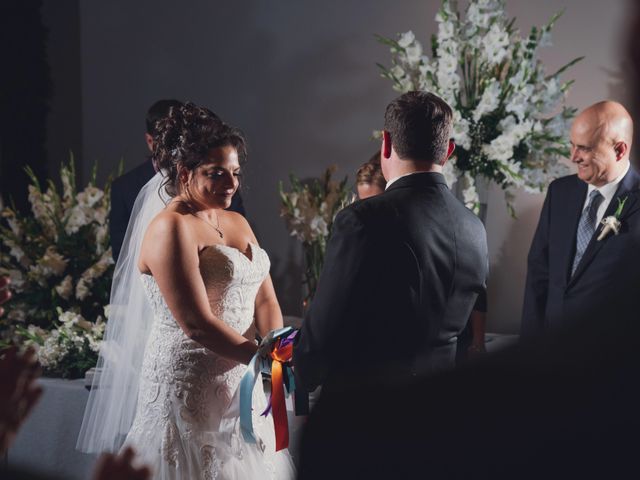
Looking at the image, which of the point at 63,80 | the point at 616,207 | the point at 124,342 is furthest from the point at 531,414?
the point at 63,80

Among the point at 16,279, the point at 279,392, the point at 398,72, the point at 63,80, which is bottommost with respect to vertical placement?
the point at 279,392

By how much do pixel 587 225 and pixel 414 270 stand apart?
5.23 feet

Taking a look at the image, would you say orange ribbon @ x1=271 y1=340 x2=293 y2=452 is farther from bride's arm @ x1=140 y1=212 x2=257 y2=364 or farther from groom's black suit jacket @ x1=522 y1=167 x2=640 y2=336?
groom's black suit jacket @ x1=522 y1=167 x2=640 y2=336

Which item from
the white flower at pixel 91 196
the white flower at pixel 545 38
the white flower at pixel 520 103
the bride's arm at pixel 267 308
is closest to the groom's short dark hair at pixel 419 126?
the bride's arm at pixel 267 308

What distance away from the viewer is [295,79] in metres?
4.78

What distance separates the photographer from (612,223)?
10.4 ft

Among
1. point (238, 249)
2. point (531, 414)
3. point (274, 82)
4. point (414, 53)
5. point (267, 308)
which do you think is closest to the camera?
point (531, 414)

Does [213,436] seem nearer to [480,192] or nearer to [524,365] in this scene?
[480,192]

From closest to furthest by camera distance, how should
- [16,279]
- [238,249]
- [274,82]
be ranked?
1. [238,249]
2. [16,279]
3. [274,82]

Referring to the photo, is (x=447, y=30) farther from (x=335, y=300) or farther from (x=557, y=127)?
(x=335, y=300)

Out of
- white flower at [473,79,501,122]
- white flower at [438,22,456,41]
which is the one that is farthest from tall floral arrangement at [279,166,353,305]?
white flower at [438,22,456,41]

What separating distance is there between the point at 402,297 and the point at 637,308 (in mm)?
1525

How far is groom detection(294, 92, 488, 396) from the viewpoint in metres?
2.00

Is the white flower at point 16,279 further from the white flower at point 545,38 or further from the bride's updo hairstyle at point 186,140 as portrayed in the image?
the white flower at point 545,38
